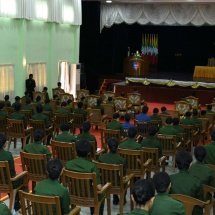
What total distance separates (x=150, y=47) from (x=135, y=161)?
20.7m

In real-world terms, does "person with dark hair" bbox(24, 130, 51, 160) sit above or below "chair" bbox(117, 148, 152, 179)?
above

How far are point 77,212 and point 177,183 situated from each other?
50.8 inches

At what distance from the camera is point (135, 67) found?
Answer: 80.1ft

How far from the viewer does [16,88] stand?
57.5 feet

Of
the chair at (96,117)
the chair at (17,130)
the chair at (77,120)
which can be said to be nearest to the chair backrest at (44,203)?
the chair at (17,130)

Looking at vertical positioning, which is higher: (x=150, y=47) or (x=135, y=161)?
(x=150, y=47)

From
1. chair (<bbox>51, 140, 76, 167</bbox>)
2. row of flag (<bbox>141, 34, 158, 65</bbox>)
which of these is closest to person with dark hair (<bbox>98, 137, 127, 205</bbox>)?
chair (<bbox>51, 140, 76, 167</bbox>)

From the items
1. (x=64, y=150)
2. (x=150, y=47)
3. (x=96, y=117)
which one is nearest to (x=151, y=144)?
(x=64, y=150)

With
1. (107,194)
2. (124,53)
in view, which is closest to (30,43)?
(124,53)

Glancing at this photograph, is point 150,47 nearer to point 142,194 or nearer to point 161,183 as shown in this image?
point 161,183

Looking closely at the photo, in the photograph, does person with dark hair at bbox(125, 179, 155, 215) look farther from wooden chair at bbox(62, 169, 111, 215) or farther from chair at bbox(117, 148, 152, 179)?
chair at bbox(117, 148, 152, 179)

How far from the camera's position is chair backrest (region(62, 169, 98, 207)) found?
5980 millimetres

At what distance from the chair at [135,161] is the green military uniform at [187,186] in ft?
6.37

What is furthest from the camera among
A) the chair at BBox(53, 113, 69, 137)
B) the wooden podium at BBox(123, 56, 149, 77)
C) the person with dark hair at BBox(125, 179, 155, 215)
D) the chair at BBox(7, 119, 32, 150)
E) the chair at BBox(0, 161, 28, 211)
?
the wooden podium at BBox(123, 56, 149, 77)
